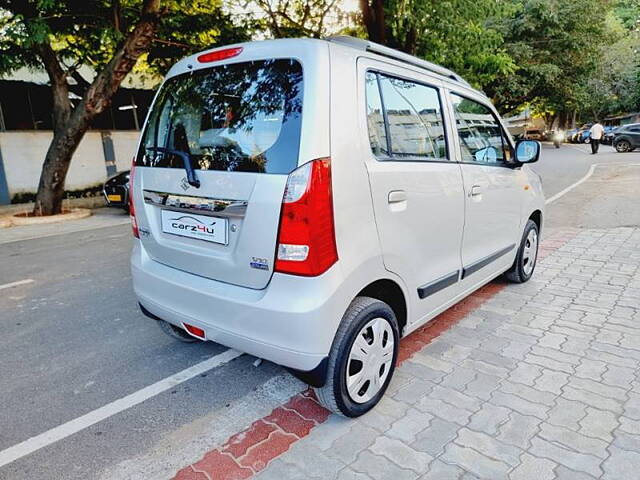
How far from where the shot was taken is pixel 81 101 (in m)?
10.1

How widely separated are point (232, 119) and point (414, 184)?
1.08 metres

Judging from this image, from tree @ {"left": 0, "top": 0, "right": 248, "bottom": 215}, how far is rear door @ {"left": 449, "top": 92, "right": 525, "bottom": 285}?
8338 millimetres

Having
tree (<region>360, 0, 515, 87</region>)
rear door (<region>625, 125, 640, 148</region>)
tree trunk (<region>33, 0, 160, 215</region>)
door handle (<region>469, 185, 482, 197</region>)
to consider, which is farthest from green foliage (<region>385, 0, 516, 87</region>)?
rear door (<region>625, 125, 640, 148</region>)

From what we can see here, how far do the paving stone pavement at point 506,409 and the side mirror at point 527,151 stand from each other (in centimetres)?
129

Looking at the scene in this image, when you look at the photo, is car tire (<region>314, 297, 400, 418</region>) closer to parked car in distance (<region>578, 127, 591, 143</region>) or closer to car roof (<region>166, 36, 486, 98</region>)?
car roof (<region>166, 36, 486, 98</region>)

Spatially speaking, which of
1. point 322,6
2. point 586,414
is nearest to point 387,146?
point 586,414

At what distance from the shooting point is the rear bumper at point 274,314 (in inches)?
81.4

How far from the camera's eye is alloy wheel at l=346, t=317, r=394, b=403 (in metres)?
2.38

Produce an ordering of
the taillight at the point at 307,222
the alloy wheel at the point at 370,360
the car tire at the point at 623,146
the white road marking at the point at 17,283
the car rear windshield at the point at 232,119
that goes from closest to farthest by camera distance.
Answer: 1. the taillight at the point at 307,222
2. the car rear windshield at the point at 232,119
3. the alloy wheel at the point at 370,360
4. the white road marking at the point at 17,283
5. the car tire at the point at 623,146

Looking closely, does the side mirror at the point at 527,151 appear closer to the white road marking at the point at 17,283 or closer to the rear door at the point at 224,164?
the rear door at the point at 224,164

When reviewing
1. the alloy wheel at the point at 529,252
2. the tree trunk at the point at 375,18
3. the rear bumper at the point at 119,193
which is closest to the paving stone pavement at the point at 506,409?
the alloy wheel at the point at 529,252

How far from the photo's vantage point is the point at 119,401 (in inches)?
105

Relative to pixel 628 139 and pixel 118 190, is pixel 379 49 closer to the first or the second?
pixel 118 190

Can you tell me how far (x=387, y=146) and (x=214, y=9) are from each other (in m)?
12.0
